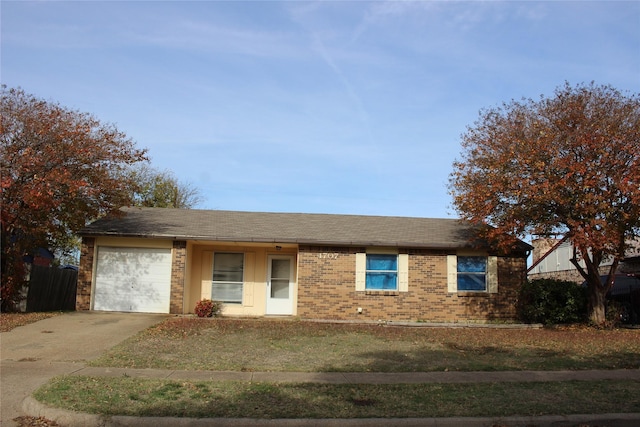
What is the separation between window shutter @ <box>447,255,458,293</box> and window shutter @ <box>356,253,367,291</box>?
9.11ft

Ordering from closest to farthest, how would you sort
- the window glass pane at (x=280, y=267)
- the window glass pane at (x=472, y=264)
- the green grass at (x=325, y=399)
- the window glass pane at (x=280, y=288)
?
the green grass at (x=325, y=399), the window glass pane at (x=472, y=264), the window glass pane at (x=280, y=288), the window glass pane at (x=280, y=267)

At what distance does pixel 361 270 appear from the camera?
18.2m

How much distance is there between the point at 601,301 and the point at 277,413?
45.1ft

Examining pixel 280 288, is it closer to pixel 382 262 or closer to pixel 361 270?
pixel 361 270

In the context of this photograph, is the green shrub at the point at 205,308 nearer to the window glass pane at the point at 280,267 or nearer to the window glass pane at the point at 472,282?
the window glass pane at the point at 280,267

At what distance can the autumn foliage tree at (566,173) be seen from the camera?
14656mm

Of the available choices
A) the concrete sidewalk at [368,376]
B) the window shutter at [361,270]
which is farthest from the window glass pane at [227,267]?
the concrete sidewalk at [368,376]

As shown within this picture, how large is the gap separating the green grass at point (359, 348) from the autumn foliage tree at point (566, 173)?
278 centimetres

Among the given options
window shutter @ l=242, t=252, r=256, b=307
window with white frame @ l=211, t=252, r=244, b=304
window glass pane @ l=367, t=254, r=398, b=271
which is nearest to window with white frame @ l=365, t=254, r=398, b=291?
window glass pane @ l=367, t=254, r=398, b=271

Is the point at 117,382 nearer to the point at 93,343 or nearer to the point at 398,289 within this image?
the point at 93,343

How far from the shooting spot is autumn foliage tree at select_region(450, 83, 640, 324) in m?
14.7

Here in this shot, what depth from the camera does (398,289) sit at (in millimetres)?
18266

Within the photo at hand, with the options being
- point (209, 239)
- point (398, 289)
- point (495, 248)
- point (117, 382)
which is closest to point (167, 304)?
point (209, 239)

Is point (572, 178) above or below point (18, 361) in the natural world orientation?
above
